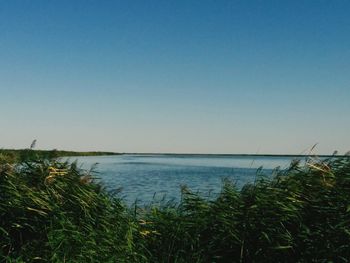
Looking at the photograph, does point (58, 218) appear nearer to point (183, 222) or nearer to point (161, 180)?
point (183, 222)

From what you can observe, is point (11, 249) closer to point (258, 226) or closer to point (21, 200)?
point (21, 200)

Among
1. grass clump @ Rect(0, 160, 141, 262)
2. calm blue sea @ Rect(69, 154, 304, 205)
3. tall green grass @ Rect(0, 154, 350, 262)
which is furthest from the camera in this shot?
calm blue sea @ Rect(69, 154, 304, 205)

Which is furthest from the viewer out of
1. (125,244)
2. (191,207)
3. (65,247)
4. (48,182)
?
(191,207)

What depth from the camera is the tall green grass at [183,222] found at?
8.34 m

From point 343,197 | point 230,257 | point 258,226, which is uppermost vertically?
point 343,197

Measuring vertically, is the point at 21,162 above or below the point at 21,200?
above

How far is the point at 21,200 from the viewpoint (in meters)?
8.86

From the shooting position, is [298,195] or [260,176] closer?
[298,195]

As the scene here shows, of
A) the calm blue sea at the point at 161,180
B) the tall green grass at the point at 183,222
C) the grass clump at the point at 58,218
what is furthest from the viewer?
the calm blue sea at the point at 161,180

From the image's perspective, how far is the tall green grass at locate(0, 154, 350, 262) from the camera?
8336 mm

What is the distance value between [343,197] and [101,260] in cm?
453

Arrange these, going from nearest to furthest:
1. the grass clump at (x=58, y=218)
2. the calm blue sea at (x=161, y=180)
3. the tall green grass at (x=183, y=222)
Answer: the grass clump at (x=58, y=218)
the tall green grass at (x=183, y=222)
the calm blue sea at (x=161, y=180)

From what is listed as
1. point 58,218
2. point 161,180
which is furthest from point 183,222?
point 161,180

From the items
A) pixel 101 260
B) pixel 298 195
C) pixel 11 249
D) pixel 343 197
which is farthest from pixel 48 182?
pixel 343 197
